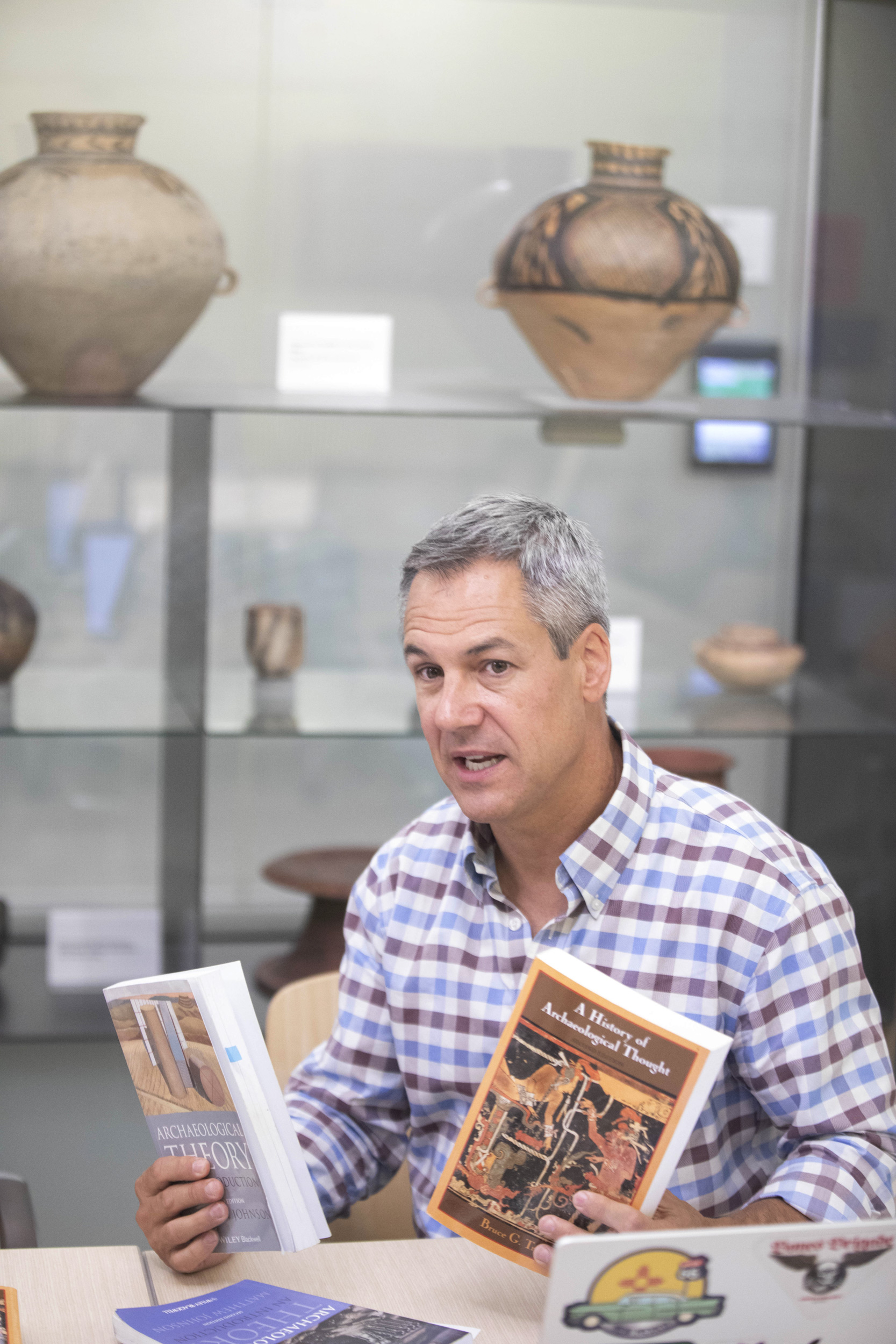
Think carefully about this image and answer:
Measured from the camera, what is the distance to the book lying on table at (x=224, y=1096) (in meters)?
1.10

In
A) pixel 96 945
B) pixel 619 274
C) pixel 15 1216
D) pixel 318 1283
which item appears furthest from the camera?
pixel 96 945

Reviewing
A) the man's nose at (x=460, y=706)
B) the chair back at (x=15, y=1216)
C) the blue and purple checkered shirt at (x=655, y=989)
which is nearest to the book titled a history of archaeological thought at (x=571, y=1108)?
the blue and purple checkered shirt at (x=655, y=989)

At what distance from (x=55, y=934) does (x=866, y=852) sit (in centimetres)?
157

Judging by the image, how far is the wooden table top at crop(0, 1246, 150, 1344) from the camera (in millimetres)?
1085

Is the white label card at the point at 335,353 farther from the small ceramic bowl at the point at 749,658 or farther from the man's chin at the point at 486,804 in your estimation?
the man's chin at the point at 486,804

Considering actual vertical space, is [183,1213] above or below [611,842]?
below

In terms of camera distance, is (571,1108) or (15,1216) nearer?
(571,1108)

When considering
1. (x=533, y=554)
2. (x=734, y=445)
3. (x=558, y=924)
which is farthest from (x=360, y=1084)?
(x=734, y=445)

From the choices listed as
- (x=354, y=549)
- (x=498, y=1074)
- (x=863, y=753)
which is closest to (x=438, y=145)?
(x=354, y=549)

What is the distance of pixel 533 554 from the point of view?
4.36 feet

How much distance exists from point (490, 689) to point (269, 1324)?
55 cm

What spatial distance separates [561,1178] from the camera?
108 cm

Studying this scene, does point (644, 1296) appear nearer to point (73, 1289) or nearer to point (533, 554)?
point (73, 1289)

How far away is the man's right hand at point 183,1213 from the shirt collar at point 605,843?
0.39m
